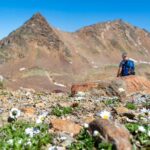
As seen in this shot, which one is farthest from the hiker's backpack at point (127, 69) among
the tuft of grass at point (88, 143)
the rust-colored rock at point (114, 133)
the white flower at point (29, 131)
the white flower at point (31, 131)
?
the rust-colored rock at point (114, 133)

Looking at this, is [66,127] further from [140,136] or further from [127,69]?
[127,69]

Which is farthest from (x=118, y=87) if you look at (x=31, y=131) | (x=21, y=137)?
(x=21, y=137)

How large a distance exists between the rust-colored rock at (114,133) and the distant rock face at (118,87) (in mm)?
10213

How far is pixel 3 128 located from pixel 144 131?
3.34 metres

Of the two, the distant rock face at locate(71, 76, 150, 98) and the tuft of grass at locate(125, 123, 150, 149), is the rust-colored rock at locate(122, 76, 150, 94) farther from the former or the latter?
the tuft of grass at locate(125, 123, 150, 149)

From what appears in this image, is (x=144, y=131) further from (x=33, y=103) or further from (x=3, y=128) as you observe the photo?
(x=33, y=103)

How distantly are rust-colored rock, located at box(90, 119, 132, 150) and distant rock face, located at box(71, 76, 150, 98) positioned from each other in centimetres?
1021

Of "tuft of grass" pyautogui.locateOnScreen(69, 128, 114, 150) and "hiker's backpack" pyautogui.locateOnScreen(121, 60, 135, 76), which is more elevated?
"hiker's backpack" pyautogui.locateOnScreen(121, 60, 135, 76)

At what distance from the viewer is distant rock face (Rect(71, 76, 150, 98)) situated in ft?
71.7

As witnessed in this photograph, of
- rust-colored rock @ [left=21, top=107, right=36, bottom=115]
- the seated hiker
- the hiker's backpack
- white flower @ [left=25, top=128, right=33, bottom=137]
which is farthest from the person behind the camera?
the hiker's backpack

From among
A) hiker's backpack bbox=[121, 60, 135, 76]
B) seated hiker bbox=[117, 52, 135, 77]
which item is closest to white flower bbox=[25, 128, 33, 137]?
seated hiker bbox=[117, 52, 135, 77]

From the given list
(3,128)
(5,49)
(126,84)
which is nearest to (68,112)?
(3,128)

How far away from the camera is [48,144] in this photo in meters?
10.6

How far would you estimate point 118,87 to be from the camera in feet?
72.3
